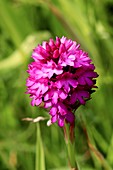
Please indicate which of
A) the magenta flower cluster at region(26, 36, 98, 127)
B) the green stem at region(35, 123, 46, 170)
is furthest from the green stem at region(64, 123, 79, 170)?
the green stem at region(35, 123, 46, 170)

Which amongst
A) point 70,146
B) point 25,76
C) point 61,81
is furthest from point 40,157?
point 25,76

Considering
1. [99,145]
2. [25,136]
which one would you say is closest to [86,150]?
[99,145]

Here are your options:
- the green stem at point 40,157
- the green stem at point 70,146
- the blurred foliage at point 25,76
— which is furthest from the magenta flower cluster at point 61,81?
the blurred foliage at point 25,76

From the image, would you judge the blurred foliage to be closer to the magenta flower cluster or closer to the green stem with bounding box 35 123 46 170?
the green stem with bounding box 35 123 46 170

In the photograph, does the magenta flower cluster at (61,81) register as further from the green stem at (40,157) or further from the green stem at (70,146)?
the green stem at (40,157)

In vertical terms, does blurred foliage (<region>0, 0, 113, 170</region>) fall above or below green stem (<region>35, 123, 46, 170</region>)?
above

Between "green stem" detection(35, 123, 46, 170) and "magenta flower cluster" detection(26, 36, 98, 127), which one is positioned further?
"green stem" detection(35, 123, 46, 170)
